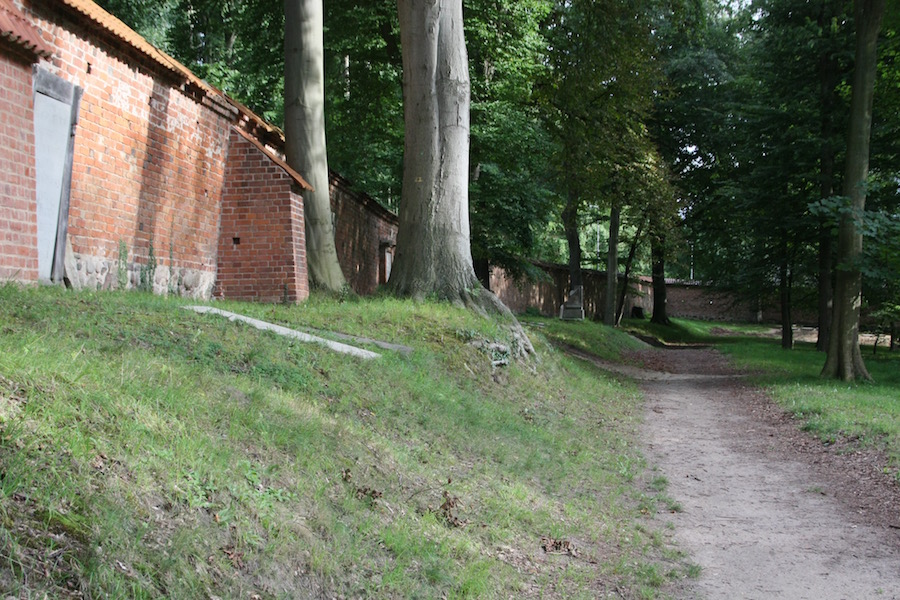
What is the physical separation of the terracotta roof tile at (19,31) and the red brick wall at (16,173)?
15cm

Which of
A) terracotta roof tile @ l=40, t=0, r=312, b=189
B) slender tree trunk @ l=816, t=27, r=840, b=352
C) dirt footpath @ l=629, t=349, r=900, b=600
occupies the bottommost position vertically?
dirt footpath @ l=629, t=349, r=900, b=600

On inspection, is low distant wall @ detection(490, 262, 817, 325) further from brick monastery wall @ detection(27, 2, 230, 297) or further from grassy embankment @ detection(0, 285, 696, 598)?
grassy embankment @ detection(0, 285, 696, 598)

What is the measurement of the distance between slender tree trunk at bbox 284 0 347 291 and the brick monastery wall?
1185mm

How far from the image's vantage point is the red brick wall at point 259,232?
1224 centimetres

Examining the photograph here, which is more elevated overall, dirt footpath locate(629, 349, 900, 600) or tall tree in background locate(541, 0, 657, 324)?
tall tree in background locate(541, 0, 657, 324)

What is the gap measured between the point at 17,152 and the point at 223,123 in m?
5.14

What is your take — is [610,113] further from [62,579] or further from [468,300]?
[62,579]

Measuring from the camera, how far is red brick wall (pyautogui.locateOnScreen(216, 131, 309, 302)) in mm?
12242

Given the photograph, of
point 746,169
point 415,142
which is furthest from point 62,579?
point 746,169

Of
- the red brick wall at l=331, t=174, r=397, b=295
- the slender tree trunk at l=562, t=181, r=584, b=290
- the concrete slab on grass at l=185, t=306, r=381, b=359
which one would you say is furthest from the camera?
the slender tree trunk at l=562, t=181, r=584, b=290

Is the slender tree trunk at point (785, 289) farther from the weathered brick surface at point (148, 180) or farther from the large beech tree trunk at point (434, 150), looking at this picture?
the weathered brick surface at point (148, 180)

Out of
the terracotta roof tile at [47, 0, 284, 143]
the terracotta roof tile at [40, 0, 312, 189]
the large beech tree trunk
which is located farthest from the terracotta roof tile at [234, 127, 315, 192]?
the large beech tree trunk

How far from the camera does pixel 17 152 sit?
7.63 meters

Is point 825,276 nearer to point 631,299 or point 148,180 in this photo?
point 148,180
